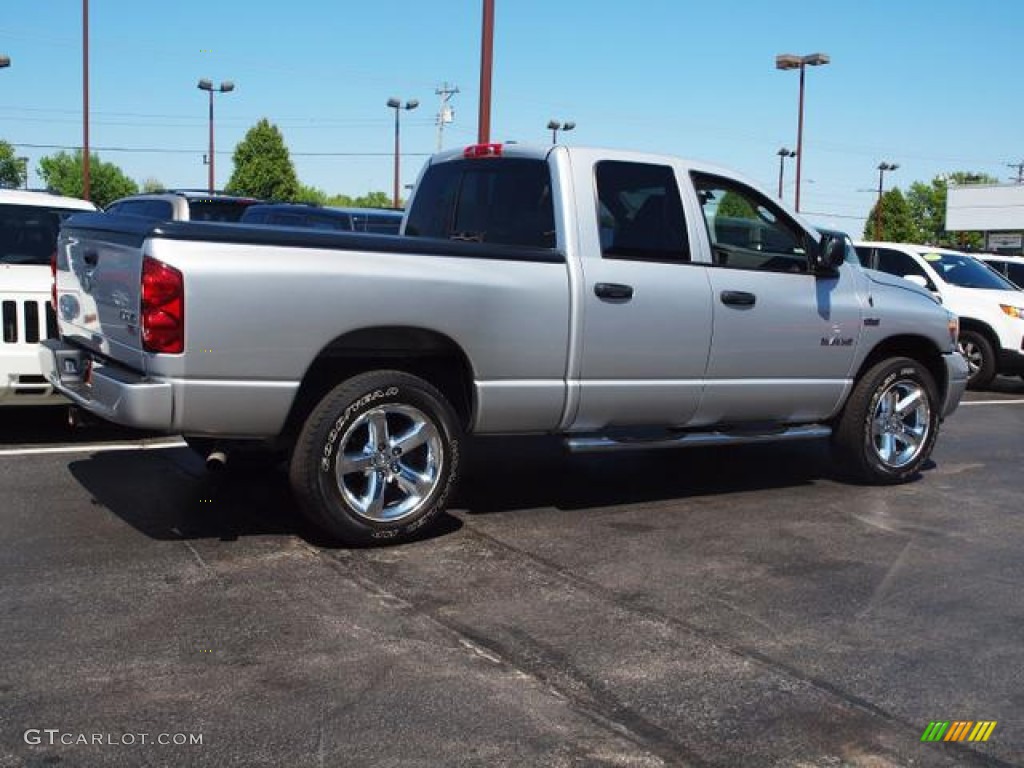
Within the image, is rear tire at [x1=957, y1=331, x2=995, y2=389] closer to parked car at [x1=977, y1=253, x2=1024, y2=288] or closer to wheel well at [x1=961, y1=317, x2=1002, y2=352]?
wheel well at [x1=961, y1=317, x2=1002, y2=352]

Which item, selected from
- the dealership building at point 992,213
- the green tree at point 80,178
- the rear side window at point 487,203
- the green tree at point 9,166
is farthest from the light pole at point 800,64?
the green tree at point 9,166

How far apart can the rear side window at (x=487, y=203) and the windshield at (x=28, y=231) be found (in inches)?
115

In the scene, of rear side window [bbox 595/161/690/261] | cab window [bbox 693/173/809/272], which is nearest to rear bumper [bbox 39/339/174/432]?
rear side window [bbox 595/161/690/261]

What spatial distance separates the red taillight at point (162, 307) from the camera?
4.78 metres

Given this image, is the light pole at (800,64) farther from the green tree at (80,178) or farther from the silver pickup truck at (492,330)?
the green tree at (80,178)

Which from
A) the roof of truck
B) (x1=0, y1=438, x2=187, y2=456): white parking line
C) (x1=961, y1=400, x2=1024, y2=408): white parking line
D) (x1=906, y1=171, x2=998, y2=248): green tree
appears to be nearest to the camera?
(x1=0, y1=438, x2=187, y2=456): white parking line

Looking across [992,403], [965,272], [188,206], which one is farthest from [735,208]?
[965,272]

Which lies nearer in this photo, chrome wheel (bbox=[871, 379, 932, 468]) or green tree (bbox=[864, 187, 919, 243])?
chrome wheel (bbox=[871, 379, 932, 468])

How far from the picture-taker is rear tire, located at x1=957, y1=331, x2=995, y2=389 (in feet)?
46.4

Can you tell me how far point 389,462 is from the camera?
5.50 m

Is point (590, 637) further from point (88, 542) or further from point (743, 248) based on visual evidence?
point (743, 248)

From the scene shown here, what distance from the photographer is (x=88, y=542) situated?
543 cm

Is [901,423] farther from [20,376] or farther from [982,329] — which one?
[982,329]

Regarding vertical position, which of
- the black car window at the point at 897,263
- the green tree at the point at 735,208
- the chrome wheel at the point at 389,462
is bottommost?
the chrome wheel at the point at 389,462
